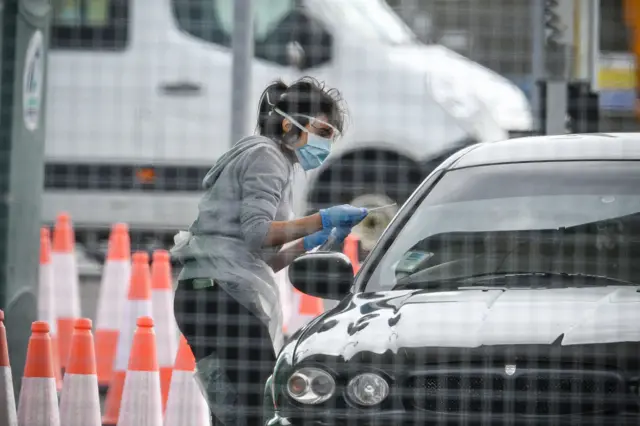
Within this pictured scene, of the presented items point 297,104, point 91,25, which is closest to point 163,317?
point 297,104

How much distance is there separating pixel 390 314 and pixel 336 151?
6.86 m

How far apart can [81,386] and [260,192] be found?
113 cm

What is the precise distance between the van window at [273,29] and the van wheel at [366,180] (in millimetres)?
795

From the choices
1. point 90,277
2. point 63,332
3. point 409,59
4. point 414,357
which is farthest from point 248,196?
point 90,277

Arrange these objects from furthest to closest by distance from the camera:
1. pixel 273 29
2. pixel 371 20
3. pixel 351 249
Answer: pixel 273 29 → pixel 371 20 → pixel 351 249

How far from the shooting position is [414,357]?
4.00 metres

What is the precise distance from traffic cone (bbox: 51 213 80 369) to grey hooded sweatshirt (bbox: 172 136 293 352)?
305 cm

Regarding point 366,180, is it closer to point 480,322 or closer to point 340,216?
point 340,216

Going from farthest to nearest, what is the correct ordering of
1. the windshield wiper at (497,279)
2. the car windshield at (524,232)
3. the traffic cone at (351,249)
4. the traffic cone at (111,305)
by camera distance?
1. the traffic cone at (351,249)
2. the traffic cone at (111,305)
3. the car windshield at (524,232)
4. the windshield wiper at (497,279)

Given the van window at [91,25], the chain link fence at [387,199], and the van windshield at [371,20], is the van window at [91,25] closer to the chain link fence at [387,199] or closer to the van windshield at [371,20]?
the chain link fence at [387,199]

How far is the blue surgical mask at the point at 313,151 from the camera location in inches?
195

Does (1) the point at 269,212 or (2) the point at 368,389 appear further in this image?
(1) the point at 269,212

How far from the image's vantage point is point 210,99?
11.2m

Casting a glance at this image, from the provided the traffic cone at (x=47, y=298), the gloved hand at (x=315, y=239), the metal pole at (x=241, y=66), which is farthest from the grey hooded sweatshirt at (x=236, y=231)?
the traffic cone at (x=47, y=298)
